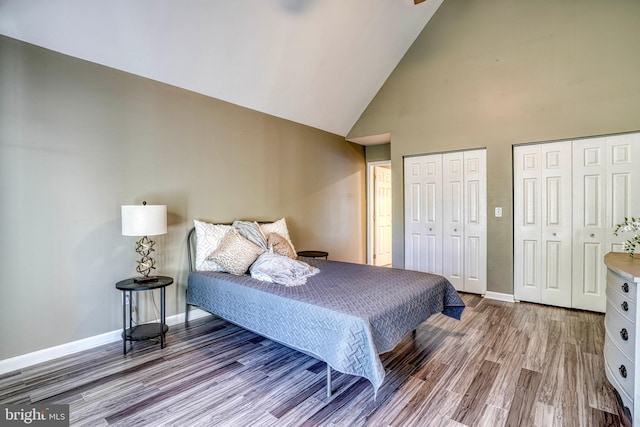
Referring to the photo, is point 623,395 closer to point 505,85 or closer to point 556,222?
point 556,222

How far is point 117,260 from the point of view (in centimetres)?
289

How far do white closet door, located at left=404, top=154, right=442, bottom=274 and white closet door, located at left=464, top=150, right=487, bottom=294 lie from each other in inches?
14.7

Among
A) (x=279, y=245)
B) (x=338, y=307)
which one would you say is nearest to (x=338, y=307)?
(x=338, y=307)

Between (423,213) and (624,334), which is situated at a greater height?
(423,213)

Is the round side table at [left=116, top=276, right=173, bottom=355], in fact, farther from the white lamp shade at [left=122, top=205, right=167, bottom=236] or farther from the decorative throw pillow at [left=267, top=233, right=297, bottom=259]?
the decorative throw pillow at [left=267, top=233, right=297, bottom=259]

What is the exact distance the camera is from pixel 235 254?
307 cm

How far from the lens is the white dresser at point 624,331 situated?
1.61 metres

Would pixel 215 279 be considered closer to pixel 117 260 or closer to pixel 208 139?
pixel 117 260

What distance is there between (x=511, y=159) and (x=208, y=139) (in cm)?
380

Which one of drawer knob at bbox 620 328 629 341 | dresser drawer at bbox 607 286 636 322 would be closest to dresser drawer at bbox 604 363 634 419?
drawer knob at bbox 620 328 629 341

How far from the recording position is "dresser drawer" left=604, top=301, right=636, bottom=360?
1.64 m

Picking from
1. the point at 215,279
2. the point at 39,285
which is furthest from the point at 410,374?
the point at 39,285

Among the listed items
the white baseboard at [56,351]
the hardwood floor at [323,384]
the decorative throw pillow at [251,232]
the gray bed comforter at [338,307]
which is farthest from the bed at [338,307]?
the white baseboard at [56,351]

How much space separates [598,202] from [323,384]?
3675 mm
